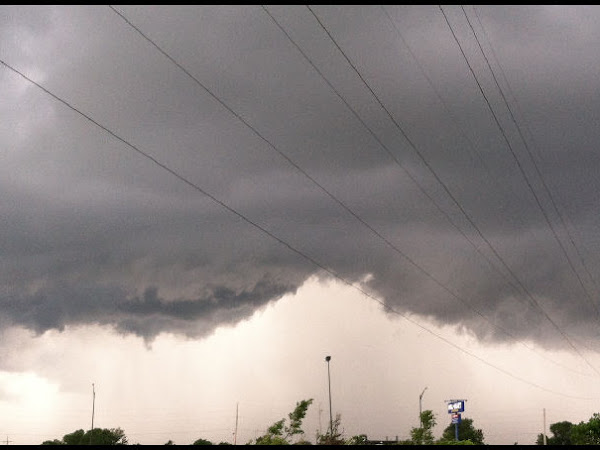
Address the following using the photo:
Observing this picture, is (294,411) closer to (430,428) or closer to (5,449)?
(430,428)

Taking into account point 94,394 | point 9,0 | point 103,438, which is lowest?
point 103,438

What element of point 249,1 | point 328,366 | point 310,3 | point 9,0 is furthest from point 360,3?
point 328,366

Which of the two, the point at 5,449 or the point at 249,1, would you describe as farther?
the point at 249,1

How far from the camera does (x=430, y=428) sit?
108 m

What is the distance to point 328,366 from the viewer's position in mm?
93562

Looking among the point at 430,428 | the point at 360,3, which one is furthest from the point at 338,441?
the point at 360,3

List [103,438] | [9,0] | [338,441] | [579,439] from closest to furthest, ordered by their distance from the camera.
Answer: [9,0]
[338,441]
[579,439]
[103,438]

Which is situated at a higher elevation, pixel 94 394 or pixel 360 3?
pixel 360 3

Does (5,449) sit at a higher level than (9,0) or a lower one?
lower

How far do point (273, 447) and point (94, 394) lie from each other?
317 feet

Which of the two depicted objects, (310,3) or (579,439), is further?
(579,439)

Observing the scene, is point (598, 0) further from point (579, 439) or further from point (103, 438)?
point (103, 438)

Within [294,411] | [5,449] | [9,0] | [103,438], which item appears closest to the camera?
[5,449]

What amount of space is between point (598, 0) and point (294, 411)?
69.3 metres
